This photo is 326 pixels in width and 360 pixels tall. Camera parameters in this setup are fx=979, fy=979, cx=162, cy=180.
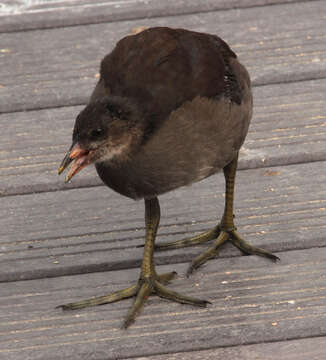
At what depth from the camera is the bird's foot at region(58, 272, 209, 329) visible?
120 inches

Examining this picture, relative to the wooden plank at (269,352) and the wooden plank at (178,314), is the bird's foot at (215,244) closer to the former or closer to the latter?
the wooden plank at (178,314)

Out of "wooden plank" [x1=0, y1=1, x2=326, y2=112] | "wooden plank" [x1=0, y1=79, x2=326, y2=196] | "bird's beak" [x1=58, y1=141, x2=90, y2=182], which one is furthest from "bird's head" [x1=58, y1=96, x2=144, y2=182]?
"wooden plank" [x1=0, y1=1, x2=326, y2=112]

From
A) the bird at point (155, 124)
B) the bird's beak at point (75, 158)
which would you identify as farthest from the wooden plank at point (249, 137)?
the bird's beak at point (75, 158)

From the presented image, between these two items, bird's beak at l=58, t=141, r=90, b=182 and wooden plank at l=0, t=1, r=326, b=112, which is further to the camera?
wooden plank at l=0, t=1, r=326, b=112

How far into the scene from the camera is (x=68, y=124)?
401 cm

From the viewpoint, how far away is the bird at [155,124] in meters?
2.91

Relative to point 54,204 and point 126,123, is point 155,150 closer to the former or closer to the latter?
point 126,123

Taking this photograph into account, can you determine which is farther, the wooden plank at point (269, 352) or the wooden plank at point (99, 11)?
the wooden plank at point (99, 11)

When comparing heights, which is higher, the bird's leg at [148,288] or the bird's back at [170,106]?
the bird's back at [170,106]

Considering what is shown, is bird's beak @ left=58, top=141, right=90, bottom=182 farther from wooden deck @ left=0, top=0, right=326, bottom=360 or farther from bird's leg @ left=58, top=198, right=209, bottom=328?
wooden deck @ left=0, top=0, right=326, bottom=360

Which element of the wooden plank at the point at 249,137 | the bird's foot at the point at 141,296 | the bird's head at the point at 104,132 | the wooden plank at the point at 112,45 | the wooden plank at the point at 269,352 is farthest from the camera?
the wooden plank at the point at 112,45

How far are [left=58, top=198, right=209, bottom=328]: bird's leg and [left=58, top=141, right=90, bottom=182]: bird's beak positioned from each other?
0.34 metres

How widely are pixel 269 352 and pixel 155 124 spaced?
75 centimetres

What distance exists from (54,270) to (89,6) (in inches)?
76.8
